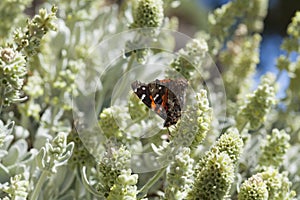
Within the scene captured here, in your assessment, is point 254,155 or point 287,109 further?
point 287,109

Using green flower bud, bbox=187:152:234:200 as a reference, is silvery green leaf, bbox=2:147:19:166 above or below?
above

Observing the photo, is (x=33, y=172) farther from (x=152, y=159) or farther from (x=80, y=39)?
(x=80, y=39)

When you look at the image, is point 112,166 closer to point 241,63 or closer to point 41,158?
point 41,158

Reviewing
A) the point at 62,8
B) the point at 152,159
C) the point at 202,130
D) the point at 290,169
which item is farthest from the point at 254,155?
the point at 62,8

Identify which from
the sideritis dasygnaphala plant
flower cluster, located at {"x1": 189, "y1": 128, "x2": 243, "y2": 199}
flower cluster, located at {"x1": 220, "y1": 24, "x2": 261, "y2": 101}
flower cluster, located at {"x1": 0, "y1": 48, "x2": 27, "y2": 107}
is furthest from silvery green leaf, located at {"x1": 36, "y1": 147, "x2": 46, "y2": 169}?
flower cluster, located at {"x1": 220, "y1": 24, "x2": 261, "y2": 101}

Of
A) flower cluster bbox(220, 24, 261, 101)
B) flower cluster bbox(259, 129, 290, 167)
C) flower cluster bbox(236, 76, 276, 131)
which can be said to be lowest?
flower cluster bbox(259, 129, 290, 167)

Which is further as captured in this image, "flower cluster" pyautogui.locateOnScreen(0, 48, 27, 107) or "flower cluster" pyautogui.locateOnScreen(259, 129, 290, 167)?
"flower cluster" pyautogui.locateOnScreen(259, 129, 290, 167)

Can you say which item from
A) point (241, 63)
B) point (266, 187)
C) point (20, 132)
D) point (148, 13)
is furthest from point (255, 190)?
Answer: point (241, 63)

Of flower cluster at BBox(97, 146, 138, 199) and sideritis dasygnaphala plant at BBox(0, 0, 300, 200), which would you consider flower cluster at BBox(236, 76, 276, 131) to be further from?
flower cluster at BBox(97, 146, 138, 199)

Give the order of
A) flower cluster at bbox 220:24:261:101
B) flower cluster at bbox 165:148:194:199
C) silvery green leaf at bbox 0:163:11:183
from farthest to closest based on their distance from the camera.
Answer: flower cluster at bbox 220:24:261:101
silvery green leaf at bbox 0:163:11:183
flower cluster at bbox 165:148:194:199
